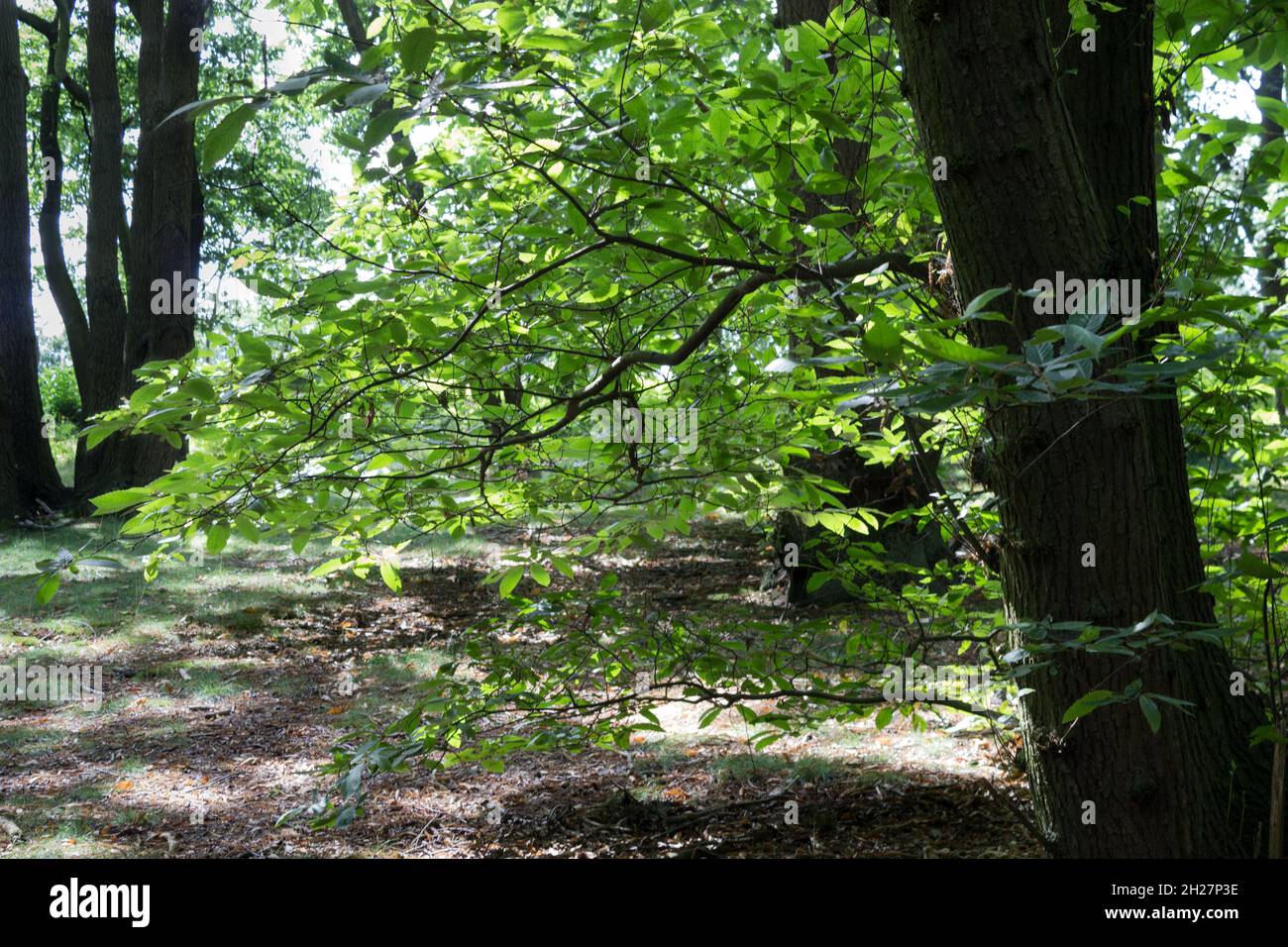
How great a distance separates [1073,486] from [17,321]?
12.5m

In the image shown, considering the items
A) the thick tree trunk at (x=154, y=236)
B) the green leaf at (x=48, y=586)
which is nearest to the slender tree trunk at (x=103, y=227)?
the thick tree trunk at (x=154, y=236)

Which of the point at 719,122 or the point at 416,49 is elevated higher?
the point at 719,122

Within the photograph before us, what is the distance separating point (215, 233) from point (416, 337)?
2073cm

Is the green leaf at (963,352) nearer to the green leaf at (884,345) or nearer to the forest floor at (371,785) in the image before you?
the green leaf at (884,345)

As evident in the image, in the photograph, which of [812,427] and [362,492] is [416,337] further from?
[812,427]

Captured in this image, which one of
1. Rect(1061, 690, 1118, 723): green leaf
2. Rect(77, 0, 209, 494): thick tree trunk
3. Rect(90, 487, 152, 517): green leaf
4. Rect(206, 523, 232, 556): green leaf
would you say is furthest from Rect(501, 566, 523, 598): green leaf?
Rect(77, 0, 209, 494): thick tree trunk

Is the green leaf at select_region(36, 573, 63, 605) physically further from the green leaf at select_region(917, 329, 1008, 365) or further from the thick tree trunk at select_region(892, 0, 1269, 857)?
the thick tree trunk at select_region(892, 0, 1269, 857)

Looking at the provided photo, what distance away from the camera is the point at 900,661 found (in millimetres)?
3375

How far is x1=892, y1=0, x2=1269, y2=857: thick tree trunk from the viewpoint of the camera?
240 centimetres

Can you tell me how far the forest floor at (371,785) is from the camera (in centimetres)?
426

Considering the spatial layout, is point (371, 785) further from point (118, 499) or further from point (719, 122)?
point (719, 122)

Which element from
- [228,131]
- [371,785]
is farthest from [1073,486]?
[371,785]

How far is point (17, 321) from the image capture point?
11547mm

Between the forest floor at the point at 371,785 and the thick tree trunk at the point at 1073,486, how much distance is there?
338 mm
